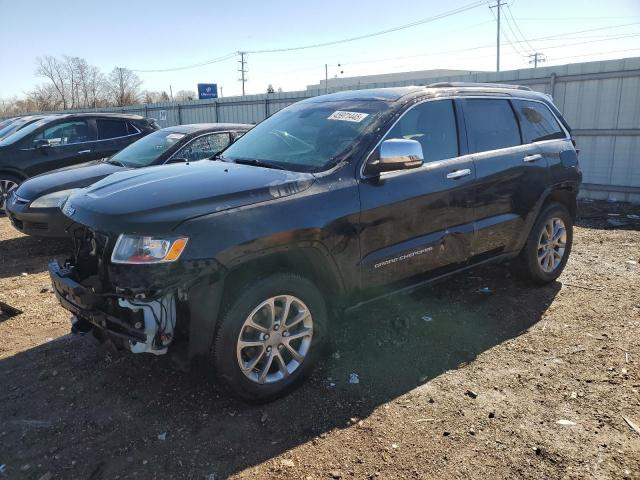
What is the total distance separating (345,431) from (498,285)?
2.97 m

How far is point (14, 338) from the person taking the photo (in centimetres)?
416

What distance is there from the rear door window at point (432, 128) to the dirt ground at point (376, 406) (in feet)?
4.76

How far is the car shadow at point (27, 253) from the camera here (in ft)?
19.8

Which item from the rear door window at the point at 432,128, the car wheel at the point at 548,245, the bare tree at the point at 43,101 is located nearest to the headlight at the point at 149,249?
the rear door window at the point at 432,128

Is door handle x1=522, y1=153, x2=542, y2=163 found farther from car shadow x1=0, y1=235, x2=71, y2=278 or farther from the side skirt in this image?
car shadow x1=0, y1=235, x2=71, y2=278

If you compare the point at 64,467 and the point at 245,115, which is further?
the point at 245,115

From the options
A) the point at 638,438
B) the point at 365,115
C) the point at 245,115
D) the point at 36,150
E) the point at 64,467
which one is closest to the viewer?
the point at 64,467

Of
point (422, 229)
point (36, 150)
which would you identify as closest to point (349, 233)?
point (422, 229)

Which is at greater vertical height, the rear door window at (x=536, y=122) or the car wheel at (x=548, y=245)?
the rear door window at (x=536, y=122)

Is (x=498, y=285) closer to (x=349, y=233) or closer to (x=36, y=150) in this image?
(x=349, y=233)

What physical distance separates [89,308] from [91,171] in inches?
163

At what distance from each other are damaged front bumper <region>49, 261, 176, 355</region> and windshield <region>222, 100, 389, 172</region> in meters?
1.30

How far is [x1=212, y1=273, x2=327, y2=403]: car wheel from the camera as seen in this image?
2.88 m

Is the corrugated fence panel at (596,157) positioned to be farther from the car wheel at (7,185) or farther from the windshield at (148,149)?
the car wheel at (7,185)
